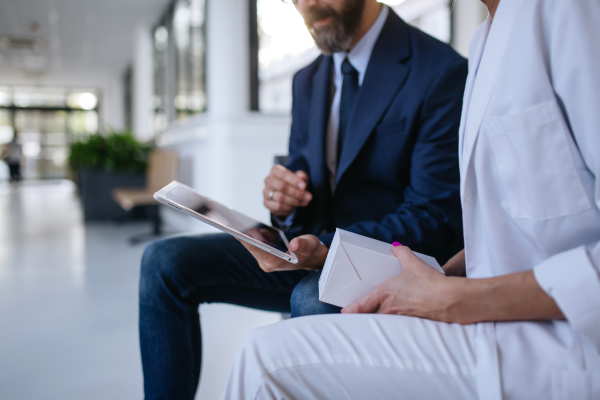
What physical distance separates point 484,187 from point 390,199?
0.47 m

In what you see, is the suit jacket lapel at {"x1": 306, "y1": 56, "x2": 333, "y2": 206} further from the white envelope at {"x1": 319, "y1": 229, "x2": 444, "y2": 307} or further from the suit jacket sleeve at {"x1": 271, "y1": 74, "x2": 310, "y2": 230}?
the white envelope at {"x1": 319, "y1": 229, "x2": 444, "y2": 307}

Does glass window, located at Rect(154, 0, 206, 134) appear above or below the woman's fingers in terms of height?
above

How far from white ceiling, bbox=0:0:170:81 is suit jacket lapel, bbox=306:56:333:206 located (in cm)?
620

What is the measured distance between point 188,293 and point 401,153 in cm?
65

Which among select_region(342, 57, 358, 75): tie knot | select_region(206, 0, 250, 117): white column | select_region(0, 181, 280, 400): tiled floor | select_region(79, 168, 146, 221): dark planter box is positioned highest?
select_region(206, 0, 250, 117): white column

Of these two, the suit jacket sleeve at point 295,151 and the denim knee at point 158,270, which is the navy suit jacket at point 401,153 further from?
the denim knee at point 158,270

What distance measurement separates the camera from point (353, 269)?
0.73 meters

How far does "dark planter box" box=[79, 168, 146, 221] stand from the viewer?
210 inches

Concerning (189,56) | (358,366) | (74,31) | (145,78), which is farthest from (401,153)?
(74,31)

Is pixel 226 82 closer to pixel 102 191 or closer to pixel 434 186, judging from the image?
pixel 102 191

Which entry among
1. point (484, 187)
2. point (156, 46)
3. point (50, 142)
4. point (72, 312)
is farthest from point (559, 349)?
point (50, 142)

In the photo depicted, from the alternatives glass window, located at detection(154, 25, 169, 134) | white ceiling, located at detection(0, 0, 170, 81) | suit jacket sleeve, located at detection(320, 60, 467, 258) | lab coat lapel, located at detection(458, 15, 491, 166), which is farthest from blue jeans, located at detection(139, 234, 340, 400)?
white ceiling, located at detection(0, 0, 170, 81)

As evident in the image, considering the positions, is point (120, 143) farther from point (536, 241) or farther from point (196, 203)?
point (536, 241)

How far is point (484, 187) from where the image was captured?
0.66 metres
